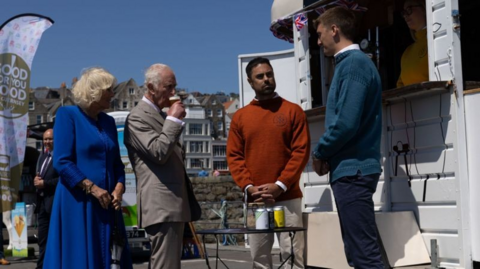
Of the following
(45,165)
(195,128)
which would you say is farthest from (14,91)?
(195,128)

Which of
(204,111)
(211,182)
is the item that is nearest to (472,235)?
(211,182)

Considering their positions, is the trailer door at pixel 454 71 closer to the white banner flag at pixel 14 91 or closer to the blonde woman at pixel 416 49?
the blonde woman at pixel 416 49

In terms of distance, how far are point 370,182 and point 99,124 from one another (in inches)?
69.8

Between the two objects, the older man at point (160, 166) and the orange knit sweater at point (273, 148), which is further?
the orange knit sweater at point (273, 148)

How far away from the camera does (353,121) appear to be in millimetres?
4477

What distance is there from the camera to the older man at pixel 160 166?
192 inches

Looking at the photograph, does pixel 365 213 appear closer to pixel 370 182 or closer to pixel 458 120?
pixel 370 182

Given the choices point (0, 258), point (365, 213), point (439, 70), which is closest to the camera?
point (365, 213)

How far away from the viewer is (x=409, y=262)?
18.2ft

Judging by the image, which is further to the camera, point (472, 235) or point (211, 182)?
point (211, 182)

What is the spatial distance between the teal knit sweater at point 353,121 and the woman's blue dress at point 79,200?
4.52ft

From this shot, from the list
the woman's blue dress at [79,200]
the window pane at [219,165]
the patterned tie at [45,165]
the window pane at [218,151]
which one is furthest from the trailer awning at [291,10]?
the window pane at [218,151]

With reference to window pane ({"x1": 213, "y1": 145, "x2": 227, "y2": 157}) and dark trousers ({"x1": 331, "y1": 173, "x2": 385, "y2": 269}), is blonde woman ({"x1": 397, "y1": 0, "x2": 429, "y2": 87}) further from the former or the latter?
window pane ({"x1": 213, "y1": 145, "x2": 227, "y2": 157})

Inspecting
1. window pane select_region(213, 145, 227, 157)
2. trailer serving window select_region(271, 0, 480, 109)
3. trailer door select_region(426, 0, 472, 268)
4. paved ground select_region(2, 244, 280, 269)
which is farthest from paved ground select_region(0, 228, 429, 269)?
window pane select_region(213, 145, 227, 157)
